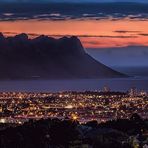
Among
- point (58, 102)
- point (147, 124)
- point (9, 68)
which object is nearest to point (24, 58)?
point (9, 68)

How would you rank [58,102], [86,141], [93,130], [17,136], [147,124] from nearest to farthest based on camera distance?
[17,136] < [86,141] < [93,130] < [147,124] < [58,102]

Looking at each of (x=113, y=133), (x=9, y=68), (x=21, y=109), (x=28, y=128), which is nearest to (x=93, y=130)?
(x=113, y=133)

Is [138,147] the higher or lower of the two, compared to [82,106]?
higher

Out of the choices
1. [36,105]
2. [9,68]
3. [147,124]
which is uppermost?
[147,124]

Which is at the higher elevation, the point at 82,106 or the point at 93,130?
the point at 93,130

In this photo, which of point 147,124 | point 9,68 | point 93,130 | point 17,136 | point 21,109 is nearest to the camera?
point 17,136

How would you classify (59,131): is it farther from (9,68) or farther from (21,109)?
(9,68)

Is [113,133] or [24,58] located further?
[24,58]

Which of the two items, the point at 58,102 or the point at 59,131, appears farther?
the point at 58,102

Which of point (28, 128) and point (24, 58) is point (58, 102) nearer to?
point (28, 128)
